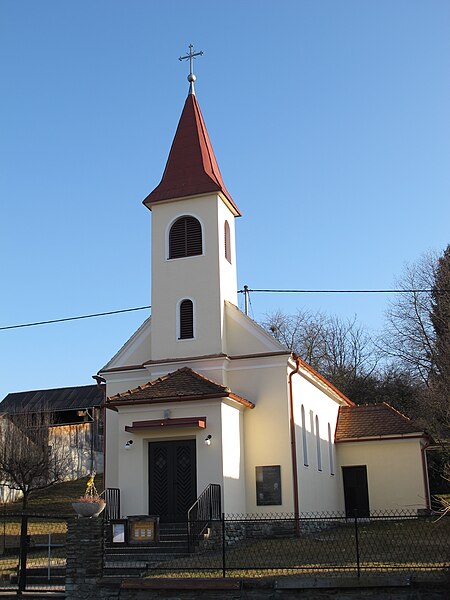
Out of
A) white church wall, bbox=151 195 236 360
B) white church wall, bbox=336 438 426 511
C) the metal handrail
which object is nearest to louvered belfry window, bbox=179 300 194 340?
white church wall, bbox=151 195 236 360

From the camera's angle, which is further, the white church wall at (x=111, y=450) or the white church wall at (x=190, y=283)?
the white church wall at (x=190, y=283)

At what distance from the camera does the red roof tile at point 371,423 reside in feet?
97.2

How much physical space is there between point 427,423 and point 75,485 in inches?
872

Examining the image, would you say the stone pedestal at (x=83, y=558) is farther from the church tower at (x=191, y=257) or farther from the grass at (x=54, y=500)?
the grass at (x=54, y=500)

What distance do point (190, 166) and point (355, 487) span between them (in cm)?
1461

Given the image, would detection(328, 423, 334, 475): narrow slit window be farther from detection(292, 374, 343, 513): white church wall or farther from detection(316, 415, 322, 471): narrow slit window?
detection(316, 415, 322, 471): narrow slit window

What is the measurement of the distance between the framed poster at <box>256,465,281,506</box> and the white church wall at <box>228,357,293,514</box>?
10 cm

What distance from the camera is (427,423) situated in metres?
31.2

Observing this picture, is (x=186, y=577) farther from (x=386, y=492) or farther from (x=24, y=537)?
(x=386, y=492)

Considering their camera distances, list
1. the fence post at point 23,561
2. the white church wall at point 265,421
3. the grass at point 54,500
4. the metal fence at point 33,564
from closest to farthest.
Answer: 1. the fence post at point 23,561
2. the metal fence at point 33,564
3. the white church wall at point 265,421
4. the grass at point 54,500

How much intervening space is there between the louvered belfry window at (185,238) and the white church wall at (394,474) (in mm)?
11520

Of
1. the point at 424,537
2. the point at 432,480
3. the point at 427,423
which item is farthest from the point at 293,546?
the point at 432,480

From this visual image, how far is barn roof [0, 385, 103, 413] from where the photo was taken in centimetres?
5503

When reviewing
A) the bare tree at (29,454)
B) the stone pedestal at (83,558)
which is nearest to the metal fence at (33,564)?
the stone pedestal at (83,558)
